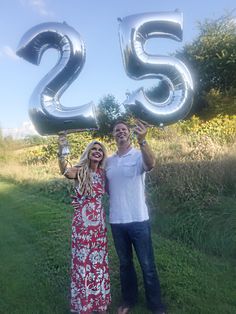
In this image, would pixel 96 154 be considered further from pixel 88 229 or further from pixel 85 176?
pixel 88 229

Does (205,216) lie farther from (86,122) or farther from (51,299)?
(86,122)

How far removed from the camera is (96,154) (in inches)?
128

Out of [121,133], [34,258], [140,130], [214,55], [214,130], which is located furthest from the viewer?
[214,55]

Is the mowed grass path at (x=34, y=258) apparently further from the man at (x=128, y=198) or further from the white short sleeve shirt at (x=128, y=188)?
the white short sleeve shirt at (x=128, y=188)

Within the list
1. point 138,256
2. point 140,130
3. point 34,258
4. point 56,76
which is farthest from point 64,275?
point 56,76

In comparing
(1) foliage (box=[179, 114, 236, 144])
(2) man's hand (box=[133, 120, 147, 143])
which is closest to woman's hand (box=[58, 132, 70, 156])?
(2) man's hand (box=[133, 120, 147, 143])

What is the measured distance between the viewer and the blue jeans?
3.23 metres

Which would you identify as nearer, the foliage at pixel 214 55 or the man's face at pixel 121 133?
the man's face at pixel 121 133

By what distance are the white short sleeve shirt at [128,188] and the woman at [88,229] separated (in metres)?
0.14

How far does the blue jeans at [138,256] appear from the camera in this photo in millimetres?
3227

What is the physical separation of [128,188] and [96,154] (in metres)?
0.39

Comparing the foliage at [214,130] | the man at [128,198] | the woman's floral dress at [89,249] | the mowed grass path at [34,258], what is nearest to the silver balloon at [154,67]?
the man at [128,198]

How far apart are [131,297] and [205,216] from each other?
2105 millimetres

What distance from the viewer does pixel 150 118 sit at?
10.4 ft
